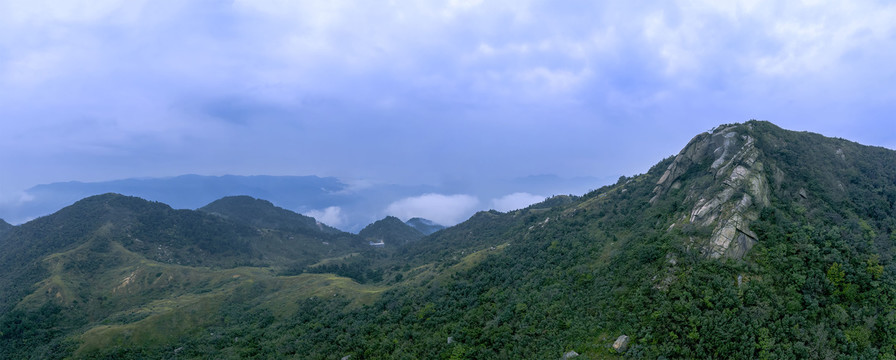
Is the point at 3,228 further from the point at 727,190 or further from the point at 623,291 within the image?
the point at 727,190

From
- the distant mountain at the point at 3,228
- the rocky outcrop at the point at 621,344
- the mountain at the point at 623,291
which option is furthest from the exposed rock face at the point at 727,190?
the distant mountain at the point at 3,228

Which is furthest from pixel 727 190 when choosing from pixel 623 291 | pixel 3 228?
pixel 3 228

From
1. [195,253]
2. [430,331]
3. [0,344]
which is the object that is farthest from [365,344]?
[195,253]

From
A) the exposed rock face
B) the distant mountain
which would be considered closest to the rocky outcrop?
the exposed rock face

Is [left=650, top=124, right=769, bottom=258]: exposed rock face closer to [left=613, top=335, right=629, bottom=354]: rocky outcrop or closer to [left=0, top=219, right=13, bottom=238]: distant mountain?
[left=613, top=335, right=629, bottom=354]: rocky outcrop

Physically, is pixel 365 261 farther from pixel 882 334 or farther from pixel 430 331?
pixel 882 334

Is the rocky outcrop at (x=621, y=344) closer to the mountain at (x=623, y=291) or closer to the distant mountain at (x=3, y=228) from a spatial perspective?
the mountain at (x=623, y=291)
